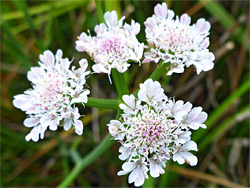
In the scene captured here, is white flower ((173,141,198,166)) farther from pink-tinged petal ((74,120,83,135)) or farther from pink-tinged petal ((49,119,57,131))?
pink-tinged petal ((49,119,57,131))

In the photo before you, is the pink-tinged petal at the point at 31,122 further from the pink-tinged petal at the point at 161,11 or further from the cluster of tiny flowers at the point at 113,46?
the pink-tinged petal at the point at 161,11

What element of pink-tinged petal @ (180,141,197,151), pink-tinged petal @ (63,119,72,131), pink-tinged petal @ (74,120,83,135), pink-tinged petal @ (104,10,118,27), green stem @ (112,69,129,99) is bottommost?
pink-tinged petal @ (180,141,197,151)

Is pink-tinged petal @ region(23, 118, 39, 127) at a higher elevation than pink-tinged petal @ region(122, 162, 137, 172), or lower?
higher

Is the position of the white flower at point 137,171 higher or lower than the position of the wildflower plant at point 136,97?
lower

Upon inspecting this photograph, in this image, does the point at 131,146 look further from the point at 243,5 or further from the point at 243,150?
the point at 243,5

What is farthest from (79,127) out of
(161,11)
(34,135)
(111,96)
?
(111,96)

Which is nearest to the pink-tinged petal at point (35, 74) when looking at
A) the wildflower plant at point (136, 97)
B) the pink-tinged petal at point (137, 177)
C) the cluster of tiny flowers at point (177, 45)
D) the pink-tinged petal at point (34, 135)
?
the wildflower plant at point (136, 97)

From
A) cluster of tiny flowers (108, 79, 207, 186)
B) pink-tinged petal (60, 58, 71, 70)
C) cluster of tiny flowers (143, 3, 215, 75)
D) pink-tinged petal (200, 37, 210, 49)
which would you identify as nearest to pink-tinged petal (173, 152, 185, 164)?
cluster of tiny flowers (108, 79, 207, 186)
